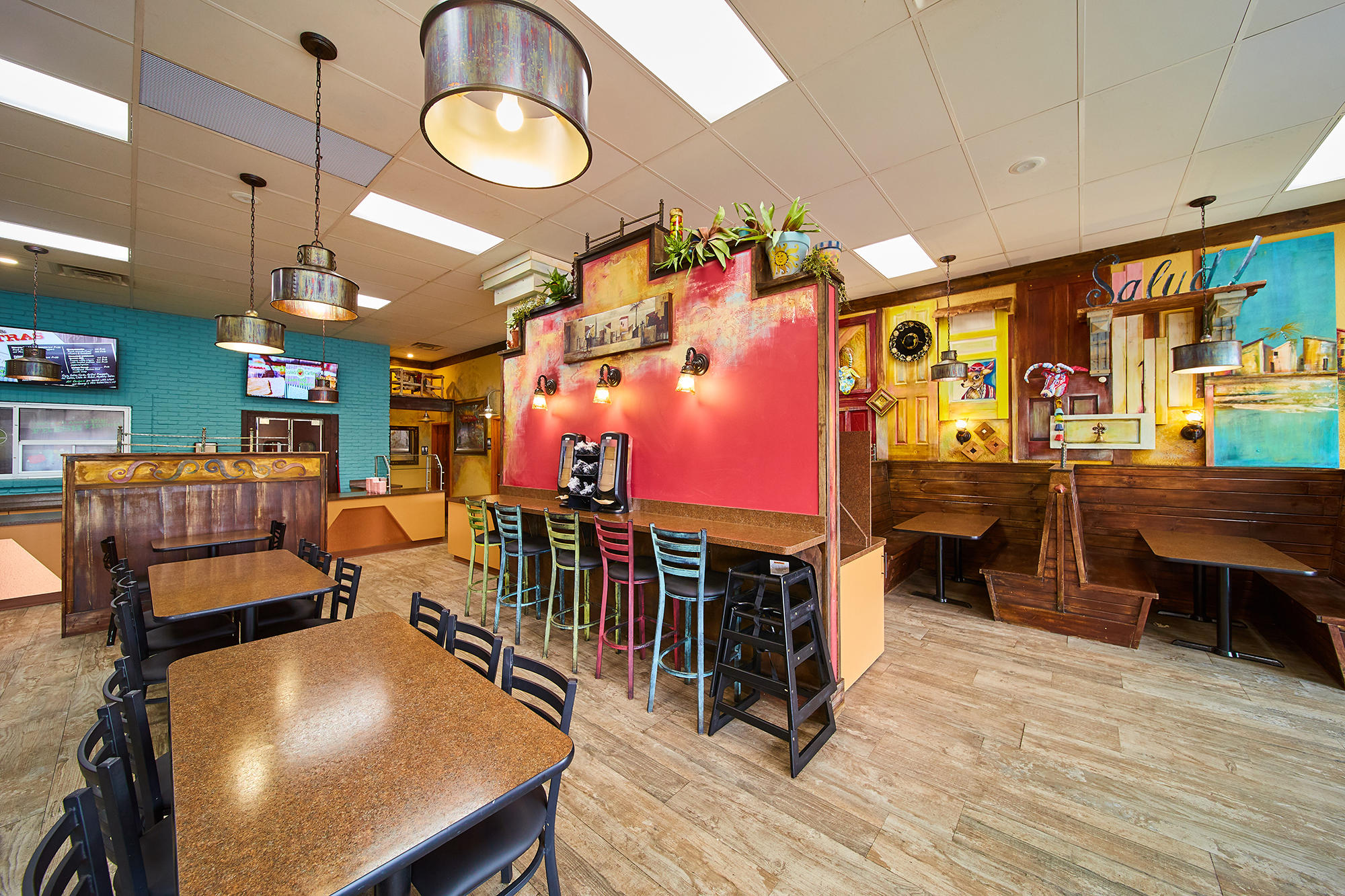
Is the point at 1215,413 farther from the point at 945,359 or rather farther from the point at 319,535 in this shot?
the point at 319,535

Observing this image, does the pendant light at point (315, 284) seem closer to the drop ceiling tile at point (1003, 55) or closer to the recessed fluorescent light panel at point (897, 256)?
the drop ceiling tile at point (1003, 55)

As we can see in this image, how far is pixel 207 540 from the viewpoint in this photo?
4.00 m

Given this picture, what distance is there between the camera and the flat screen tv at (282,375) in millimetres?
7812

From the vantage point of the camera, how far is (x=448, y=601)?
188 inches

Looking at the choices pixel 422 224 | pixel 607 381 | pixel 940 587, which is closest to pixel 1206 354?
pixel 940 587

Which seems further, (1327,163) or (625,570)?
(1327,163)

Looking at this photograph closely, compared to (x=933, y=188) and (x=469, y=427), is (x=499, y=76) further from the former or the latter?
(x=469, y=427)

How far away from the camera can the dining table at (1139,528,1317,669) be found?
3.20 meters

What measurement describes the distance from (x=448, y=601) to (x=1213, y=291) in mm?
8140

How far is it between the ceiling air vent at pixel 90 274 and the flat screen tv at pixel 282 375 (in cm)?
197

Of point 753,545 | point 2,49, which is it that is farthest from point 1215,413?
point 2,49

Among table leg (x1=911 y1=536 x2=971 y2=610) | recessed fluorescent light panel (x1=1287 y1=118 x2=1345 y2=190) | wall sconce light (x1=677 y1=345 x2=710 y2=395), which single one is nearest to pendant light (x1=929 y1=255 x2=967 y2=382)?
table leg (x1=911 y1=536 x2=971 y2=610)

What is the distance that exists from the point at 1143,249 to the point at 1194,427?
192cm

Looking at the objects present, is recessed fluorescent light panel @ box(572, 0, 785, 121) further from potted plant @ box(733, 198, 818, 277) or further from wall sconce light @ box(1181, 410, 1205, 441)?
wall sconce light @ box(1181, 410, 1205, 441)
